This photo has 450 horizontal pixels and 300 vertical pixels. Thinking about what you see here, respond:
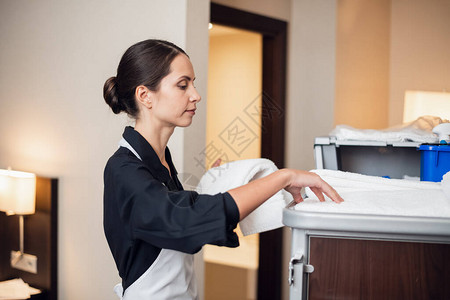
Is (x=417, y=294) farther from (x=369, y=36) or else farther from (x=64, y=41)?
(x=369, y=36)

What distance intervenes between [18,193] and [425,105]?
2.40 metres

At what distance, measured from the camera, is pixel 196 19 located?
1911 millimetres

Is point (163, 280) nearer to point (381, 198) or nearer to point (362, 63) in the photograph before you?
point (381, 198)

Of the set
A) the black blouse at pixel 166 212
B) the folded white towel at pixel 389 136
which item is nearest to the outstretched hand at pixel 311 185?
the black blouse at pixel 166 212

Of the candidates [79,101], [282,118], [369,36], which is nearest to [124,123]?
[79,101]

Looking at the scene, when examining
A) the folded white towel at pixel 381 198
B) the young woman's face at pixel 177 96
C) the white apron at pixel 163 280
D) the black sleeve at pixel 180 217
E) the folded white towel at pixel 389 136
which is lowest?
the white apron at pixel 163 280

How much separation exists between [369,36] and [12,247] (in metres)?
2.59

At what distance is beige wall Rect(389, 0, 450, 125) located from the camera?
Result: 2.89m

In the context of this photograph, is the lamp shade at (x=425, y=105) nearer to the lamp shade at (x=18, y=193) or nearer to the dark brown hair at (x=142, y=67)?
the dark brown hair at (x=142, y=67)

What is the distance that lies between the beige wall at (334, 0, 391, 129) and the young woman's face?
1775mm

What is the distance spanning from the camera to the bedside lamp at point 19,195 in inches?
98.1

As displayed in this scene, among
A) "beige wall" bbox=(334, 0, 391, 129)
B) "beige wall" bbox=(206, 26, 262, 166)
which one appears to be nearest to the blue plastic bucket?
"beige wall" bbox=(334, 0, 391, 129)

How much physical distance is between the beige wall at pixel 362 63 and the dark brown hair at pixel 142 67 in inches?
70.8

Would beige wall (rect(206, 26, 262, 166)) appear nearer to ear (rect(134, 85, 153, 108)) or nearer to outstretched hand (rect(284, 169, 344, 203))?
ear (rect(134, 85, 153, 108))
